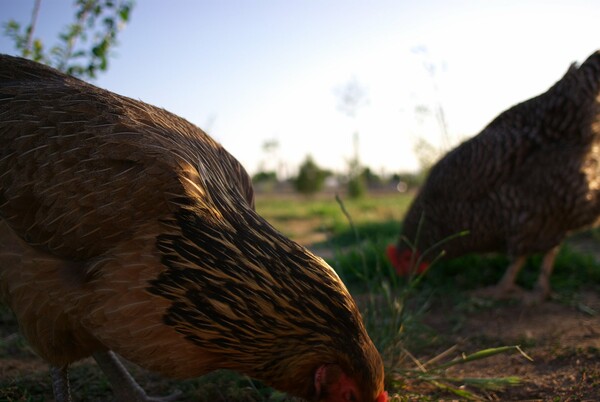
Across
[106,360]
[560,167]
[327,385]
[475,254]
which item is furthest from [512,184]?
[106,360]

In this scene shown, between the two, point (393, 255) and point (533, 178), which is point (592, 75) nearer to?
point (533, 178)

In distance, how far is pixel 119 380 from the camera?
83.4 inches

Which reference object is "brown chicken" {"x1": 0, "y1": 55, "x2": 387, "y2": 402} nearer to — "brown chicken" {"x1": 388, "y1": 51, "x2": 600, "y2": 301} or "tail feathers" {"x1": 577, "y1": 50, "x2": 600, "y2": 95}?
"brown chicken" {"x1": 388, "y1": 51, "x2": 600, "y2": 301}

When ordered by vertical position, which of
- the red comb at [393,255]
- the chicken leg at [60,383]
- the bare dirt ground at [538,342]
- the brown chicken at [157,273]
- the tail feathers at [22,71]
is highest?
the tail feathers at [22,71]

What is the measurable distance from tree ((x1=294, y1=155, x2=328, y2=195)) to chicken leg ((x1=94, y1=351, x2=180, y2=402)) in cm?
2257

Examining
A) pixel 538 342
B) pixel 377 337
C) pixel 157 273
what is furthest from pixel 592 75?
pixel 157 273

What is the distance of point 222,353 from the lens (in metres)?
1.60

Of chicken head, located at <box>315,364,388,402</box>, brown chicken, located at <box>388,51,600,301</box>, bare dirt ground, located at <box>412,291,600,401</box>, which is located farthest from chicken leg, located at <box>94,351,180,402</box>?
brown chicken, located at <box>388,51,600,301</box>

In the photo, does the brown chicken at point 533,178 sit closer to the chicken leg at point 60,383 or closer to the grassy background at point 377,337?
the grassy background at point 377,337

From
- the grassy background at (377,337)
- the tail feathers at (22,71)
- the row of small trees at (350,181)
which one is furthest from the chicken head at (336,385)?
the row of small trees at (350,181)

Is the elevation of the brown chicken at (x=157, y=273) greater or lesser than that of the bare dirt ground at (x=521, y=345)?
greater

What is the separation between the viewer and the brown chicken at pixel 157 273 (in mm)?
1527

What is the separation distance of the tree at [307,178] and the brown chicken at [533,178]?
20424 mm

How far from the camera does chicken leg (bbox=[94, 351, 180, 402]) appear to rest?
6.90 ft
